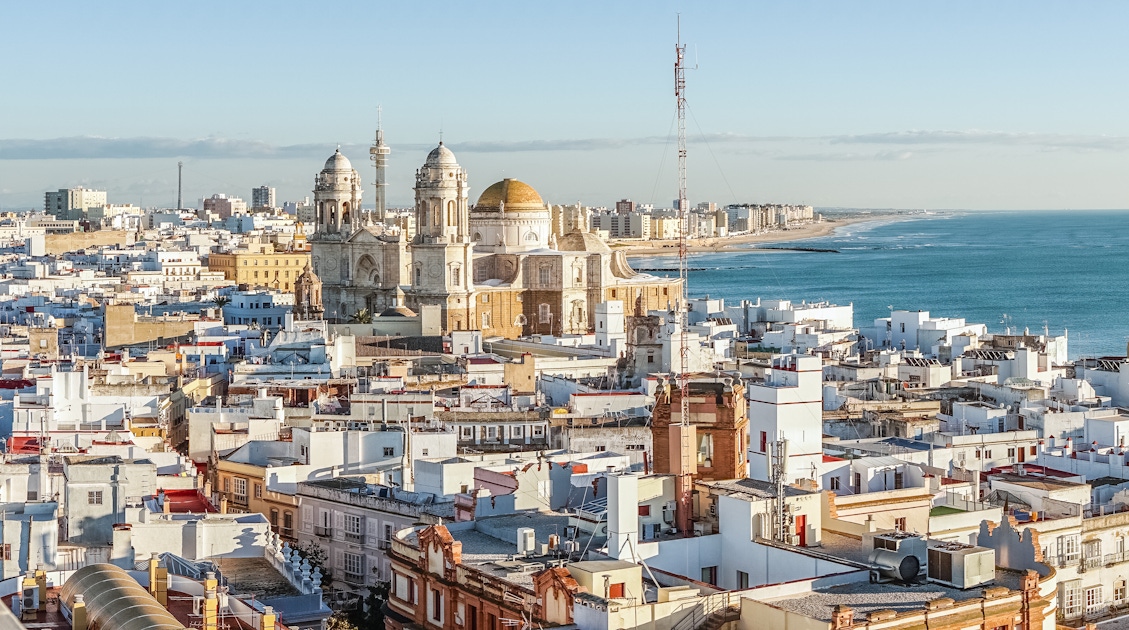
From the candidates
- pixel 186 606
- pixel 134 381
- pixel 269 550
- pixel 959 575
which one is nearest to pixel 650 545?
pixel 959 575

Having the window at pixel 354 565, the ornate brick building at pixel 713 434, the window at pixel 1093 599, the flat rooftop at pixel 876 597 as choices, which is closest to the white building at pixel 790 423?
the ornate brick building at pixel 713 434

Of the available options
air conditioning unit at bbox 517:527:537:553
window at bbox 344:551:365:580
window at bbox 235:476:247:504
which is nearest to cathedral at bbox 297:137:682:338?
window at bbox 235:476:247:504

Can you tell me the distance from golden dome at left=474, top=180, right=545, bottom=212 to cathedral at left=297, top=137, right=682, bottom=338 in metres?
0.04

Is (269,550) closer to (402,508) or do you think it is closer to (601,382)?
(402,508)

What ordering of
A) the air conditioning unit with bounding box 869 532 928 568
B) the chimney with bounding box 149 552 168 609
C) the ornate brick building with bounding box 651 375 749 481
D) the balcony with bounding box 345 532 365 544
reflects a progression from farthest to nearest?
the balcony with bounding box 345 532 365 544 < the ornate brick building with bounding box 651 375 749 481 < the chimney with bounding box 149 552 168 609 < the air conditioning unit with bounding box 869 532 928 568

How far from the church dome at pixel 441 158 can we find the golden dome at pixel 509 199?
732 centimetres

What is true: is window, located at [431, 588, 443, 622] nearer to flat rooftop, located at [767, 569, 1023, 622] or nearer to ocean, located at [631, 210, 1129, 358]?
flat rooftop, located at [767, 569, 1023, 622]

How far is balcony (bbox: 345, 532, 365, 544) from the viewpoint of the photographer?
74.7 feet

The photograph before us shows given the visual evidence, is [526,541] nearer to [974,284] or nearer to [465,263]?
[465,263]

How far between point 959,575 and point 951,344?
34693 millimetres

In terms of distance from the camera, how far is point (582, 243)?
6506 cm

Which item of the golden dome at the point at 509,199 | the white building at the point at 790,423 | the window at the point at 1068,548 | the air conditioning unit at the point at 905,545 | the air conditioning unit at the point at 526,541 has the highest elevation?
the golden dome at the point at 509,199

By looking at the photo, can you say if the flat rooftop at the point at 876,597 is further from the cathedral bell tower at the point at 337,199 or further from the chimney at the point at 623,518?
the cathedral bell tower at the point at 337,199

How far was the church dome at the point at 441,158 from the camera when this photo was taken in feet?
191
